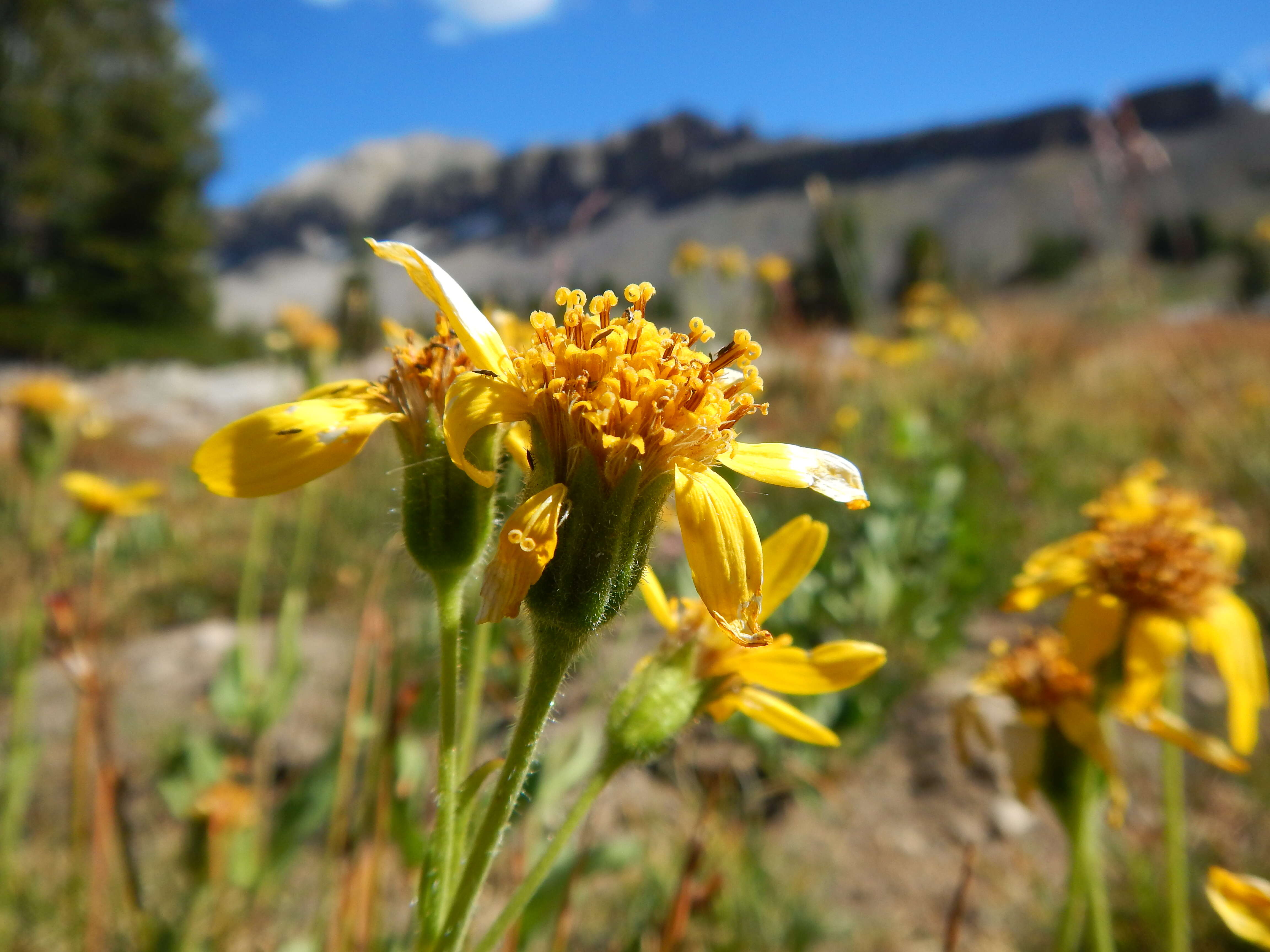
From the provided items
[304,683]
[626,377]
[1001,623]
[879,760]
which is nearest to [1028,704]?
[626,377]

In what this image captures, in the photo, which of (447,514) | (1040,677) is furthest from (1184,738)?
(447,514)

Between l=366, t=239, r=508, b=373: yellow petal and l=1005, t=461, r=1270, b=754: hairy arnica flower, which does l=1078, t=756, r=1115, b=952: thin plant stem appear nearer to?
l=1005, t=461, r=1270, b=754: hairy arnica flower

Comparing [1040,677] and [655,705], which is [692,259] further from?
[655,705]

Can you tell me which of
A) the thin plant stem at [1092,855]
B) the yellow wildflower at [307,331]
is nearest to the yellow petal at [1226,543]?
the thin plant stem at [1092,855]

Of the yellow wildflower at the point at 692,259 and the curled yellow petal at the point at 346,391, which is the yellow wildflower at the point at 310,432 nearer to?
the curled yellow petal at the point at 346,391

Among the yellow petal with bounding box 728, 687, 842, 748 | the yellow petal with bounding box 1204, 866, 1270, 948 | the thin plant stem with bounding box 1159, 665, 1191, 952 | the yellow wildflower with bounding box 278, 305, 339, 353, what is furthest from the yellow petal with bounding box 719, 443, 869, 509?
the yellow wildflower with bounding box 278, 305, 339, 353

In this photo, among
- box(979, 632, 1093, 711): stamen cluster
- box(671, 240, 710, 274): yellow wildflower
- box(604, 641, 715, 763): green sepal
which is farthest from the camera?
box(671, 240, 710, 274): yellow wildflower

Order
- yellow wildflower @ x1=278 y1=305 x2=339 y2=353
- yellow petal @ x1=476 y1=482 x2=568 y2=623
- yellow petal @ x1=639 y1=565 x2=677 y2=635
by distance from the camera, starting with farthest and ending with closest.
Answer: yellow wildflower @ x1=278 y1=305 x2=339 y2=353
yellow petal @ x1=639 y1=565 x2=677 y2=635
yellow petal @ x1=476 y1=482 x2=568 y2=623
